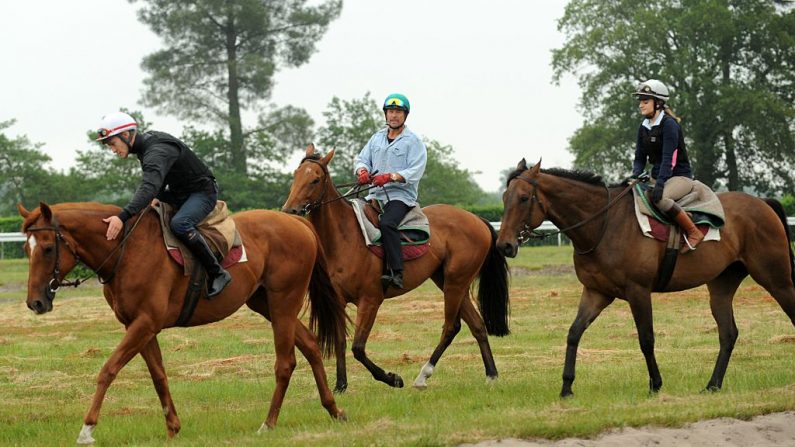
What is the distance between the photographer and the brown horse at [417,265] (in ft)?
41.2

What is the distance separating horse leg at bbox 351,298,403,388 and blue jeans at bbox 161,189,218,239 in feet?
8.86

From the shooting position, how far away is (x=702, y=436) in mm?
9117

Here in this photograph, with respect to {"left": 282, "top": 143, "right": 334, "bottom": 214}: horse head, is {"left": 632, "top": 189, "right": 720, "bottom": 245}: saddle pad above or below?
below

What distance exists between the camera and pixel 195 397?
12656mm

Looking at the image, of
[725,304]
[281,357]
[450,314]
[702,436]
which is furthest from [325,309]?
[725,304]

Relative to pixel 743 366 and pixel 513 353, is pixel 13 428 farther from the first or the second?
pixel 743 366

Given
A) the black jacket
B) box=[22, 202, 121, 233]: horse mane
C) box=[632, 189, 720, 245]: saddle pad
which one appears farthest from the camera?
box=[632, 189, 720, 245]: saddle pad

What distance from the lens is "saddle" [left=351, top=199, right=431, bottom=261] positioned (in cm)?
1296

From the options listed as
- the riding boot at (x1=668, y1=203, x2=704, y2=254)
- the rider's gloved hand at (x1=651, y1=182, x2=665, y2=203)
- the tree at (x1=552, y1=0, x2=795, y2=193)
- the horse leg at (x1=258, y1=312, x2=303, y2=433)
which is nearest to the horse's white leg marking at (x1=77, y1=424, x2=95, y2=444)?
the horse leg at (x1=258, y1=312, x2=303, y2=433)

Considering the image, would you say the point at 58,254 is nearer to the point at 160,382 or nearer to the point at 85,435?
the point at 85,435

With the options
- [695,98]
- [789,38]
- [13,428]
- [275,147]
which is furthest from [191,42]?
[13,428]

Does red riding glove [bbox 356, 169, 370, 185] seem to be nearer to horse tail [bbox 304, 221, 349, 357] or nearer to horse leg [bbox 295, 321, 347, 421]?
horse tail [bbox 304, 221, 349, 357]

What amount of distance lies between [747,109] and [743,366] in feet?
136

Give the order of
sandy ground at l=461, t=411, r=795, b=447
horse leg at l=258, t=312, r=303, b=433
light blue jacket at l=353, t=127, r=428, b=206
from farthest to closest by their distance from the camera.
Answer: light blue jacket at l=353, t=127, r=428, b=206, horse leg at l=258, t=312, r=303, b=433, sandy ground at l=461, t=411, r=795, b=447
